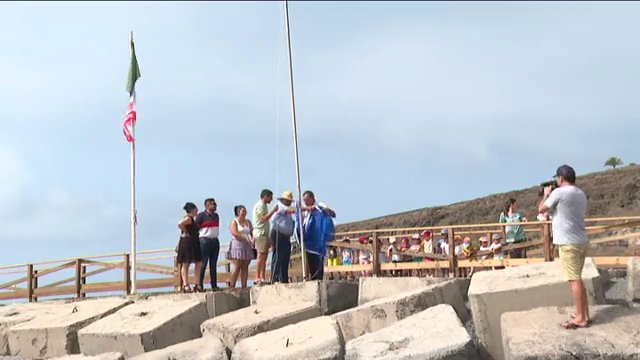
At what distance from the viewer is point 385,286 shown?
965cm

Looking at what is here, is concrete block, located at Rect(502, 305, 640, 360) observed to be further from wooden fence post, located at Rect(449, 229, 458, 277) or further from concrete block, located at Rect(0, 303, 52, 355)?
concrete block, located at Rect(0, 303, 52, 355)

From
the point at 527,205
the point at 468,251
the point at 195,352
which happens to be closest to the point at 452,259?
the point at 468,251

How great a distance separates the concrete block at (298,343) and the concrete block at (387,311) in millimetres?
468

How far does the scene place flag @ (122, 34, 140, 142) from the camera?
14008 mm

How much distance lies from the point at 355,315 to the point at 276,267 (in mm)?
2955

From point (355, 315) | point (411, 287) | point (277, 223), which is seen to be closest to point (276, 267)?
point (277, 223)

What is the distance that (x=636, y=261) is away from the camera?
7.76m

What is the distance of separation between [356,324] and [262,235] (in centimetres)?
328

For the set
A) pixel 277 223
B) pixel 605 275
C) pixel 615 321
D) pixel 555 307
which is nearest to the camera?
pixel 615 321

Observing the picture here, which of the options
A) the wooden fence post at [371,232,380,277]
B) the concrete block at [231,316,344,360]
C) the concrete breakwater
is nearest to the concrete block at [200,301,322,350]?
the concrete breakwater

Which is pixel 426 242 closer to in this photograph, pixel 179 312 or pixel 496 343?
pixel 179 312

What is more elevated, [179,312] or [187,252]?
[187,252]

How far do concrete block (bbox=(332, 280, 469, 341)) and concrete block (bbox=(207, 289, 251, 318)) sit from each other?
93.2 inches

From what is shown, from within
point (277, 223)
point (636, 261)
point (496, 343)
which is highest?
point (277, 223)
